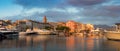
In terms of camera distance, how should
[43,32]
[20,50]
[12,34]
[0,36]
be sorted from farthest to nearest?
[43,32] < [12,34] < [0,36] < [20,50]

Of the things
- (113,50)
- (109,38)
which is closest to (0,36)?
(109,38)

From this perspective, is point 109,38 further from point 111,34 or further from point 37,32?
point 37,32

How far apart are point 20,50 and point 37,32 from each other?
155 meters

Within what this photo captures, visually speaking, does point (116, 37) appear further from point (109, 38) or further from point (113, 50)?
point (113, 50)

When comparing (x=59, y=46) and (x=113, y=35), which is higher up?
(x=113, y=35)

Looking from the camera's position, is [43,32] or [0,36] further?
[43,32]

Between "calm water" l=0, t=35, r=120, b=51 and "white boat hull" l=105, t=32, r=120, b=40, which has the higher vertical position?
"white boat hull" l=105, t=32, r=120, b=40

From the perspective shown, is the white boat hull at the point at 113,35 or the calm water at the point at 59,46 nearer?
the calm water at the point at 59,46

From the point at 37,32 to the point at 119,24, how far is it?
120425mm

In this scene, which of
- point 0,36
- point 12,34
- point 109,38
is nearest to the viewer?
point 109,38

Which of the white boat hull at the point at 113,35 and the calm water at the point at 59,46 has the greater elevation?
the white boat hull at the point at 113,35

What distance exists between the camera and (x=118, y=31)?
8012 cm

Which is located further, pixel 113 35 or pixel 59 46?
pixel 113 35

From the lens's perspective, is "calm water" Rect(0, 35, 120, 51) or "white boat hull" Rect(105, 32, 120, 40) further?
"white boat hull" Rect(105, 32, 120, 40)
